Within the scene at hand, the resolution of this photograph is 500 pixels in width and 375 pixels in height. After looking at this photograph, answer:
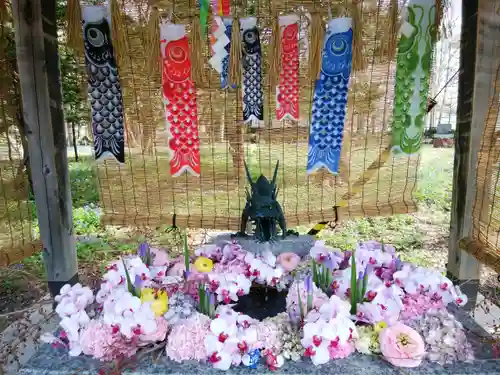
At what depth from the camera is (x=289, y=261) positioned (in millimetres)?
1571

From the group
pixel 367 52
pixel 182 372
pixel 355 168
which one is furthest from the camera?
pixel 355 168

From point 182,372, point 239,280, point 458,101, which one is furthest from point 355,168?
point 182,372

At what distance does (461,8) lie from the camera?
1.96m

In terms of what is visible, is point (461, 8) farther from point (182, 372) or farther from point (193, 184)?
point (182, 372)

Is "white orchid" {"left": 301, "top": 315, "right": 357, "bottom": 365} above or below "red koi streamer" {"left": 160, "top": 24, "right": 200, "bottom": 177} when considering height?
below

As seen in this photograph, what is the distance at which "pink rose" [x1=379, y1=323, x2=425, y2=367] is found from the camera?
3.59 ft

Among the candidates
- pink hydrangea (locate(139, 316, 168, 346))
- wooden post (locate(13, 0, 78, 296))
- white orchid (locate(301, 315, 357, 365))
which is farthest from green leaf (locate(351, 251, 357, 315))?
wooden post (locate(13, 0, 78, 296))

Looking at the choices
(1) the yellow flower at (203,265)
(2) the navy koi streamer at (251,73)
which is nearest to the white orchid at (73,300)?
(1) the yellow flower at (203,265)

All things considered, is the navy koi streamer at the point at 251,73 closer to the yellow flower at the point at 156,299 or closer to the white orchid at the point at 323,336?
the yellow flower at the point at 156,299

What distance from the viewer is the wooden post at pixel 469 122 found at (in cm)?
187

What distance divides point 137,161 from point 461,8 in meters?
1.97

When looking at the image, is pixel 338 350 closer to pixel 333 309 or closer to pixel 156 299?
pixel 333 309

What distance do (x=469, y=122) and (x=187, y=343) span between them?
1750 millimetres

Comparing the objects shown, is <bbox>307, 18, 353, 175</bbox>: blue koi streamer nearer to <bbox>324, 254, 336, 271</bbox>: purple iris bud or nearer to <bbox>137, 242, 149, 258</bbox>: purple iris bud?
<bbox>324, 254, 336, 271</bbox>: purple iris bud
